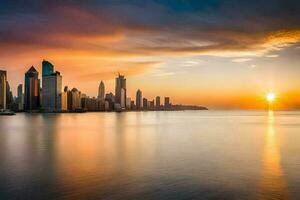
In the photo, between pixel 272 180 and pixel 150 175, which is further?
pixel 150 175

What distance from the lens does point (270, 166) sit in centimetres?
4747

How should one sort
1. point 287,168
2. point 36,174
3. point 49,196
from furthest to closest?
point 287,168, point 36,174, point 49,196

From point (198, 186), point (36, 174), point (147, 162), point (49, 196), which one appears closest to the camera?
point (49, 196)

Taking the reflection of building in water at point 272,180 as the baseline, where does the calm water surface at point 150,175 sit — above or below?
above

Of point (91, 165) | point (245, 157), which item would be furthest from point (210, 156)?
point (91, 165)

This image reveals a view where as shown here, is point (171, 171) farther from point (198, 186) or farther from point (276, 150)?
point (276, 150)

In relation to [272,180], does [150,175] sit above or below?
above

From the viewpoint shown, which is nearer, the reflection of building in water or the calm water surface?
the calm water surface

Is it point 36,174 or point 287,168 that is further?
point 287,168

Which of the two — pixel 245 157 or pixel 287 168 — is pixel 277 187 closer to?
pixel 287 168

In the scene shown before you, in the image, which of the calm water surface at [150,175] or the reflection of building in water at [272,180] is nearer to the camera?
the calm water surface at [150,175]

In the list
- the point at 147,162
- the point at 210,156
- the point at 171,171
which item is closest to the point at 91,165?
the point at 147,162

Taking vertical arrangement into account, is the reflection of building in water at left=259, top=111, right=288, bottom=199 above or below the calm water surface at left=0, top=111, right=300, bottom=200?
below

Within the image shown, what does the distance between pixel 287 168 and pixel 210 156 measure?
1324cm
